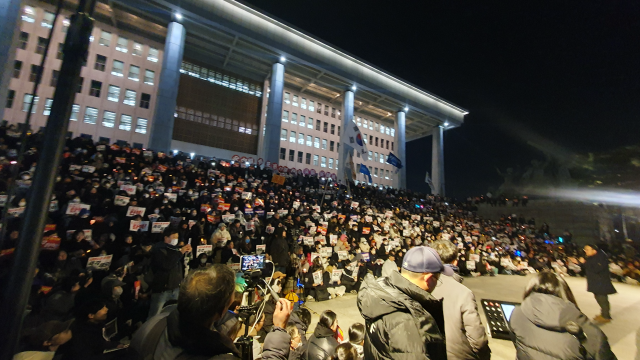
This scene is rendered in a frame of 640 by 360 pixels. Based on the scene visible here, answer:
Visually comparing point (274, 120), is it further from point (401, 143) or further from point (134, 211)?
point (134, 211)

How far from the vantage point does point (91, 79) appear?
28.3 meters

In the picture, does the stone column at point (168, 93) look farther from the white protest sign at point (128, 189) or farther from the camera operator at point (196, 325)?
the camera operator at point (196, 325)

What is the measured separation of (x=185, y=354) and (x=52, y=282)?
5.28 m

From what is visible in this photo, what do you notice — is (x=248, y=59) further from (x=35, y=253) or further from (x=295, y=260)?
(x=35, y=253)

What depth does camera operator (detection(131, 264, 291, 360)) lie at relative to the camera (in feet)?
4.53

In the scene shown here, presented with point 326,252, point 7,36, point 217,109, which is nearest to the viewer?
point 326,252

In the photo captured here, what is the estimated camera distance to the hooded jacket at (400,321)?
1.55 metres

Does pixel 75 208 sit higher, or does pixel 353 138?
pixel 353 138

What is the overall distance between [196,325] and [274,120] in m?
27.0

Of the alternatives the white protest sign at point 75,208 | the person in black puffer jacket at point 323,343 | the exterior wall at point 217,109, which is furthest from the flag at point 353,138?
the exterior wall at point 217,109

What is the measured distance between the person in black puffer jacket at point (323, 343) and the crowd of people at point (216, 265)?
0.04ft

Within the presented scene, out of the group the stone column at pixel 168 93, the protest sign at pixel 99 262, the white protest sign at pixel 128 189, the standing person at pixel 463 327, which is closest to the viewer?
the standing person at pixel 463 327

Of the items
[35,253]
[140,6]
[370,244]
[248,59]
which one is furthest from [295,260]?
[248,59]

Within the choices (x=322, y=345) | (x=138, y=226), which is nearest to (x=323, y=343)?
(x=322, y=345)
